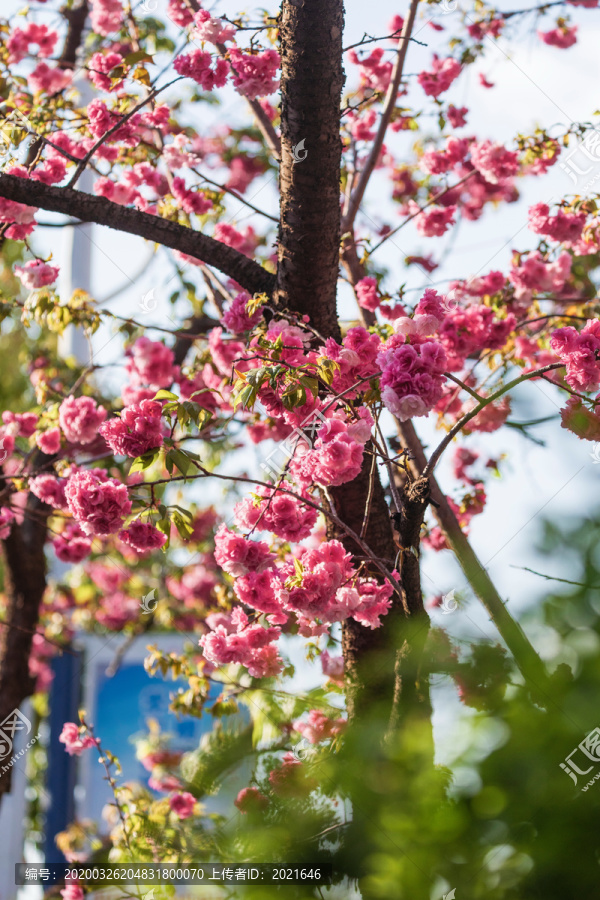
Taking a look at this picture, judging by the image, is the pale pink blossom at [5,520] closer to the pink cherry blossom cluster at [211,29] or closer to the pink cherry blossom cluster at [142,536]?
the pink cherry blossom cluster at [142,536]

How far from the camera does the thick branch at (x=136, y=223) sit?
214 cm

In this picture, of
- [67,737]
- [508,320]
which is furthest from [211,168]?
[67,737]

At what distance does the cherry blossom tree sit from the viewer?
165 cm

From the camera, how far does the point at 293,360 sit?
1919mm

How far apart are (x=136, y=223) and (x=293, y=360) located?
0.73m

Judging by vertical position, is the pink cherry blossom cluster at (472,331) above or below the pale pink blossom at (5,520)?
above

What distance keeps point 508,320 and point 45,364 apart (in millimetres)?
2918

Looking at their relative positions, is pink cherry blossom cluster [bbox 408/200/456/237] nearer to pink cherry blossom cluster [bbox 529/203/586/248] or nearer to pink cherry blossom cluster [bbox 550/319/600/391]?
pink cherry blossom cluster [bbox 529/203/586/248]

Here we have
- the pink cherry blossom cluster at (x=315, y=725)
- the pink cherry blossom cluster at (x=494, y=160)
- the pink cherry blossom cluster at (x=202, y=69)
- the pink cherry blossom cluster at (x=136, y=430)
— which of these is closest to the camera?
the pink cherry blossom cluster at (x=315, y=725)

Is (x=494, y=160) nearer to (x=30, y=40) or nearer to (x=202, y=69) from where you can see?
(x=202, y=69)

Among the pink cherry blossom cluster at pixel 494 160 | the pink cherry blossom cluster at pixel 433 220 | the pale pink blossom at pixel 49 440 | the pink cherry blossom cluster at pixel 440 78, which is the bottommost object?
the pale pink blossom at pixel 49 440

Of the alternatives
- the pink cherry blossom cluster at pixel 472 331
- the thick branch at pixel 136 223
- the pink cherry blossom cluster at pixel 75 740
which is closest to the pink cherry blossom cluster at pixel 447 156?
the pink cherry blossom cluster at pixel 472 331

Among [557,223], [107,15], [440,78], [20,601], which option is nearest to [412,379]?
[557,223]

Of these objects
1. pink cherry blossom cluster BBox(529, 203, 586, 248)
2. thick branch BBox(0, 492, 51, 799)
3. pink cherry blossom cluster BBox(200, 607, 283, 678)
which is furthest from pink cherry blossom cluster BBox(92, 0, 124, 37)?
pink cherry blossom cluster BBox(200, 607, 283, 678)
